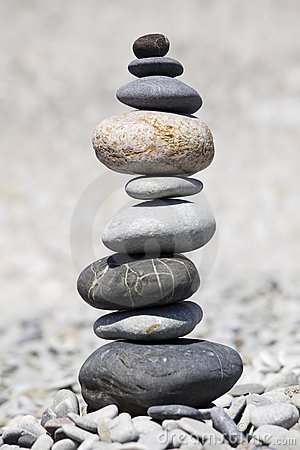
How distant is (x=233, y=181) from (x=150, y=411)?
64.1 feet

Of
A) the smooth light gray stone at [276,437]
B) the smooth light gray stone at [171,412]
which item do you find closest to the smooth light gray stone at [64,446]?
the smooth light gray stone at [171,412]

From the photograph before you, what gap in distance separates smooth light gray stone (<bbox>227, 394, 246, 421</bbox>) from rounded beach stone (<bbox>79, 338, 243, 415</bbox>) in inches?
8.5

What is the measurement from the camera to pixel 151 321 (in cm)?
573

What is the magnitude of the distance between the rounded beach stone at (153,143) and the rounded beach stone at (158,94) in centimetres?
13

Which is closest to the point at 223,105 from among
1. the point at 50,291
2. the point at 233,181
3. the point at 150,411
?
the point at 233,181

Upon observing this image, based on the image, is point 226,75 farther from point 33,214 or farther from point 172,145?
point 172,145

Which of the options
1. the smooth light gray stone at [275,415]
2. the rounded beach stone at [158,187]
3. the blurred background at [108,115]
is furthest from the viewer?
the blurred background at [108,115]

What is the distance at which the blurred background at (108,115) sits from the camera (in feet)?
60.5

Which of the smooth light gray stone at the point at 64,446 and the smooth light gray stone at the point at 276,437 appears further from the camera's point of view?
the smooth light gray stone at the point at 64,446

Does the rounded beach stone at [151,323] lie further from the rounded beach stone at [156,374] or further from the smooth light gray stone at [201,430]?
the smooth light gray stone at [201,430]

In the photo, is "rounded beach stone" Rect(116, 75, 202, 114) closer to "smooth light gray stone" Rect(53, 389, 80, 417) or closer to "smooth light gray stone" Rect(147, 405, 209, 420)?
"smooth light gray stone" Rect(147, 405, 209, 420)

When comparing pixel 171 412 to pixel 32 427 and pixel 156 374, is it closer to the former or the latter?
pixel 156 374

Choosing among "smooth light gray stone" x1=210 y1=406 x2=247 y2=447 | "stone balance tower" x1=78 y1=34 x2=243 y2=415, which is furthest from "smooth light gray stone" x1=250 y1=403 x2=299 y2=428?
"stone balance tower" x1=78 y1=34 x2=243 y2=415

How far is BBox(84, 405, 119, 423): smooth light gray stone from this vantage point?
5.43 metres
